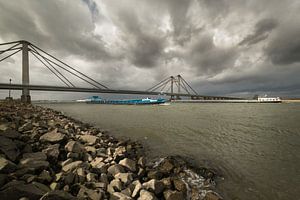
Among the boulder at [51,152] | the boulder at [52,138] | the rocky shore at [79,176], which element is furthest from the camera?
the boulder at [52,138]

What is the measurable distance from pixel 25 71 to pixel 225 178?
55.7m

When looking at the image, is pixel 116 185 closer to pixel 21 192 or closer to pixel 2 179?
pixel 21 192

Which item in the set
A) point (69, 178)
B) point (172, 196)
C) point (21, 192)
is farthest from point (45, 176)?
point (172, 196)

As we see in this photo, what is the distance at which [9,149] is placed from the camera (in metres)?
4.36

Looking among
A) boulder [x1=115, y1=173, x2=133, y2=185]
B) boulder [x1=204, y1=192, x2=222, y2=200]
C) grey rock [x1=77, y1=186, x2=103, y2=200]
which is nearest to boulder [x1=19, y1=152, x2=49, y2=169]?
grey rock [x1=77, y1=186, x2=103, y2=200]

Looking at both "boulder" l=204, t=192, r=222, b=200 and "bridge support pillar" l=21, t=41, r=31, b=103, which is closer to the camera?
"boulder" l=204, t=192, r=222, b=200

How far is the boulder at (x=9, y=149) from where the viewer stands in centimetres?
413

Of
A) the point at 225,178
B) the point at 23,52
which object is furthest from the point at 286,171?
the point at 23,52

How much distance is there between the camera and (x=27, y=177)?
336cm

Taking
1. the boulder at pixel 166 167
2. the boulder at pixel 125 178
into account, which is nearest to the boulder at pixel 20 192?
the boulder at pixel 125 178

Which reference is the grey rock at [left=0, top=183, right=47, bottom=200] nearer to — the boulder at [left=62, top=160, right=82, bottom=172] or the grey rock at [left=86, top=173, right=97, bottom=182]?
the grey rock at [left=86, top=173, right=97, bottom=182]

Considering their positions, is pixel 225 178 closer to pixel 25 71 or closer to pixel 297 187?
pixel 297 187

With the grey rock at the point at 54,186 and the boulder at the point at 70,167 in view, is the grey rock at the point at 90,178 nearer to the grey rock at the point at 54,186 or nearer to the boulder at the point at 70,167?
the boulder at the point at 70,167

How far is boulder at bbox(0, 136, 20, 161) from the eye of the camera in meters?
4.13
